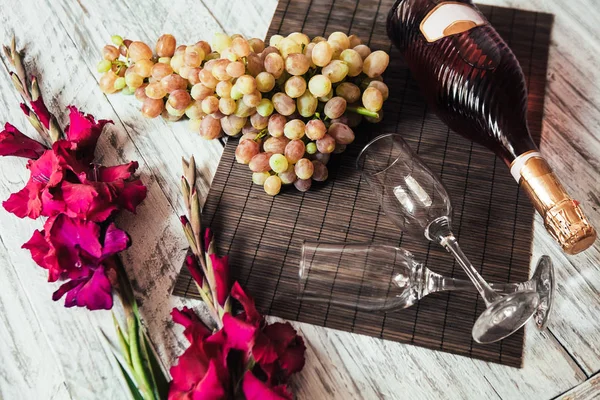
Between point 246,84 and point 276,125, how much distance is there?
6cm

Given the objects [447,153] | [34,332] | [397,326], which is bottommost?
[34,332]

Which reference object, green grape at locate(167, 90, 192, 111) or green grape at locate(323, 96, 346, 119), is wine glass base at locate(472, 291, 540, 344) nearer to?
green grape at locate(323, 96, 346, 119)

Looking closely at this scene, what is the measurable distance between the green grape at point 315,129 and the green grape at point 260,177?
0.26ft

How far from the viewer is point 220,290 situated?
2.43 feet

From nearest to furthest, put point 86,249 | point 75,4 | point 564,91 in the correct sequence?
point 86,249, point 564,91, point 75,4

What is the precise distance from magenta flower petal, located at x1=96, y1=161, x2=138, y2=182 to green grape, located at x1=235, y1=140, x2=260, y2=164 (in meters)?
0.15

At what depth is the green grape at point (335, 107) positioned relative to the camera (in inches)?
31.5

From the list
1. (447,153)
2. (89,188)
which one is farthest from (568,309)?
(89,188)

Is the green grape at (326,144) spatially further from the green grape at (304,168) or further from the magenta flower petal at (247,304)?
the magenta flower petal at (247,304)

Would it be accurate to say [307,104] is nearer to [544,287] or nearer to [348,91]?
[348,91]

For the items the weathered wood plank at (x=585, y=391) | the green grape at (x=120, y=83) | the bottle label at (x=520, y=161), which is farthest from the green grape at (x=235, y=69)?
the weathered wood plank at (x=585, y=391)

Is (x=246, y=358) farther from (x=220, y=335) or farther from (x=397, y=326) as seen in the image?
(x=397, y=326)

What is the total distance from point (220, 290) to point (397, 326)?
0.21 m

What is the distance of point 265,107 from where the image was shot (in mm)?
806
